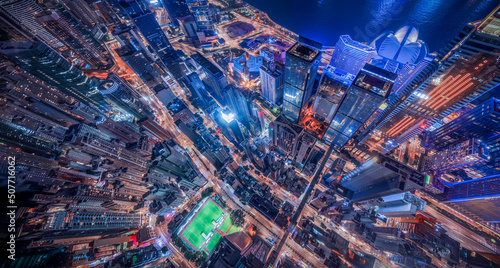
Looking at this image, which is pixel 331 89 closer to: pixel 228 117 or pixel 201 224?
pixel 228 117

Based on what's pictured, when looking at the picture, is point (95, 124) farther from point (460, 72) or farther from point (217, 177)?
point (460, 72)

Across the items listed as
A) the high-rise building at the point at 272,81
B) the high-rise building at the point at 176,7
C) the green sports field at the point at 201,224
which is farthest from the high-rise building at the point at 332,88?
the high-rise building at the point at 176,7

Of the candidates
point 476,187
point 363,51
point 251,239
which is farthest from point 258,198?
point 363,51

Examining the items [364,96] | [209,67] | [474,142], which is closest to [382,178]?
[364,96]

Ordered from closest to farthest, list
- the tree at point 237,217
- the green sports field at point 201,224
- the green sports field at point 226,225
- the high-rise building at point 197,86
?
the green sports field at point 201,224 < the green sports field at point 226,225 < the tree at point 237,217 < the high-rise building at point 197,86

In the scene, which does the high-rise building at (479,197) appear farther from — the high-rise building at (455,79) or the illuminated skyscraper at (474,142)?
the high-rise building at (455,79)

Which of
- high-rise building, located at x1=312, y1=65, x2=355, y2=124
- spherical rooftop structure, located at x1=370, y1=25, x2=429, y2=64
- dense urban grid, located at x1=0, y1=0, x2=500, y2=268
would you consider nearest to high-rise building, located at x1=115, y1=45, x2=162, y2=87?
dense urban grid, located at x1=0, y1=0, x2=500, y2=268
